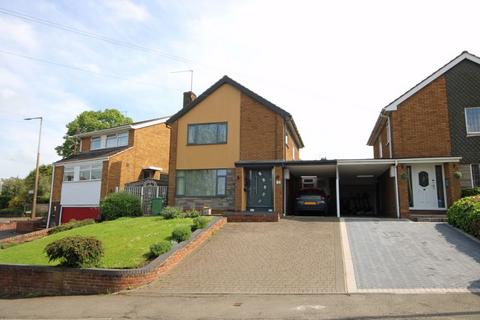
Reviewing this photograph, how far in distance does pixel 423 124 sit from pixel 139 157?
19.6m

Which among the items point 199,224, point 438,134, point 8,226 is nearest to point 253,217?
point 199,224

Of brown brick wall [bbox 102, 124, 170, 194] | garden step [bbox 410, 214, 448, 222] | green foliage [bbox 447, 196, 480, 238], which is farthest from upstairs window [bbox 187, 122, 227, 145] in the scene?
green foliage [bbox 447, 196, 480, 238]

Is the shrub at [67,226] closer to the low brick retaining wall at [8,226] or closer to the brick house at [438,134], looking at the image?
the low brick retaining wall at [8,226]

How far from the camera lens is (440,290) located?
7973 mm

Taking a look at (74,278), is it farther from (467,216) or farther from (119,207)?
(467,216)

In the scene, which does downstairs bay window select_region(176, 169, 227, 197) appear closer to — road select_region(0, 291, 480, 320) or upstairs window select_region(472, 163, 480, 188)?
upstairs window select_region(472, 163, 480, 188)

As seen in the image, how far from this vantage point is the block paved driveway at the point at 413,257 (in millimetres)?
8656

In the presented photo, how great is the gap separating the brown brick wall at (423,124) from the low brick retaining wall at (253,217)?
7068 millimetres

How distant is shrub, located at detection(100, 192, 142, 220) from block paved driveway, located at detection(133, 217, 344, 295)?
773 centimetres

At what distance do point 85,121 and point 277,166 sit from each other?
3456 centimetres

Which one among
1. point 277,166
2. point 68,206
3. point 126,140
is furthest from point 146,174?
point 277,166

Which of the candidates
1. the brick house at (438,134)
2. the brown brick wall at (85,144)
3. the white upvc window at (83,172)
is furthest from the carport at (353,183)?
the brown brick wall at (85,144)

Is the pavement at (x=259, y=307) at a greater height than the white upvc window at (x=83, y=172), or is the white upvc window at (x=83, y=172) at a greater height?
the white upvc window at (x=83, y=172)

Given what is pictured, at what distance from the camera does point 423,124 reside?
1897 centimetres
